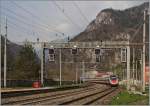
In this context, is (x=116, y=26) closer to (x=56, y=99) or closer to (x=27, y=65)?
(x=27, y=65)

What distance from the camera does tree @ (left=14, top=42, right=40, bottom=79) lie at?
329ft

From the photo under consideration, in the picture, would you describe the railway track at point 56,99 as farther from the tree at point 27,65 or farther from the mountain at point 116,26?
the mountain at point 116,26

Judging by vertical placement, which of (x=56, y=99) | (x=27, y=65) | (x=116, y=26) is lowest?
(x=56, y=99)

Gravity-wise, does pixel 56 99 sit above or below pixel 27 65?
below

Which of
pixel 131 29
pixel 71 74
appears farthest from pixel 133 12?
pixel 71 74

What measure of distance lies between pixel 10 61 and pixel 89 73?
120 feet

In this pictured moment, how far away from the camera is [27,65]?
104 meters

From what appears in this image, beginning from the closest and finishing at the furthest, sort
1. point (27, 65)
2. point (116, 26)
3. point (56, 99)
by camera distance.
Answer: point (56, 99), point (27, 65), point (116, 26)

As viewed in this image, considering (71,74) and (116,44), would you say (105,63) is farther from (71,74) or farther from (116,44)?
(116,44)

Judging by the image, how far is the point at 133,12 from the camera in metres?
148

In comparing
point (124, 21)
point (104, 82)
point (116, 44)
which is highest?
point (124, 21)

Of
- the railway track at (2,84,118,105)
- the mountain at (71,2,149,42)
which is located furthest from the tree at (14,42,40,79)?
the railway track at (2,84,118,105)

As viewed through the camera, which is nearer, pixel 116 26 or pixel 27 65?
pixel 27 65

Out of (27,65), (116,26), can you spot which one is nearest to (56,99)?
(27,65)
